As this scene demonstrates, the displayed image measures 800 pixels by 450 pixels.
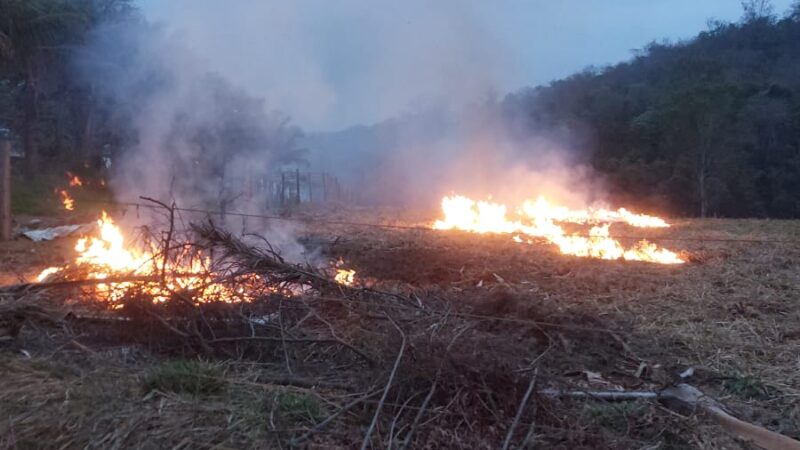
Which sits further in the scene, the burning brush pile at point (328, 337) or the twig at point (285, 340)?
the twig at point (285, 340)

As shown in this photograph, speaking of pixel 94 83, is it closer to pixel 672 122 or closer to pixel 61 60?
pixel 61 60

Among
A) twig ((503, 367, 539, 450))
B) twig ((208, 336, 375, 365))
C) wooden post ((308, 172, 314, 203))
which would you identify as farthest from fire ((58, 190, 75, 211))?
twig ((503, 367, 539, 450))

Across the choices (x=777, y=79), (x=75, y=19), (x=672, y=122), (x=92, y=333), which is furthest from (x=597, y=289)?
(x=777, y=79)

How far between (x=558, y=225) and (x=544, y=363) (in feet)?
38.2

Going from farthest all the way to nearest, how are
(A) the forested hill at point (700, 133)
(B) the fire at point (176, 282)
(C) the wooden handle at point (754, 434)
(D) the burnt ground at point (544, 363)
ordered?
1. (A) the forested hill at point (700, 133)
2. (B) the fire at point (176, 282)
3. (C) the wooden handle at point (754, 434)
4. (D) the burnt ground at point (544, 363)

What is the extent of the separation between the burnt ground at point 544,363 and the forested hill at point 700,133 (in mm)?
15246

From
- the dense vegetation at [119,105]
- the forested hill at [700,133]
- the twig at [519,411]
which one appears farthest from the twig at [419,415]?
the forested hill at [700,133]

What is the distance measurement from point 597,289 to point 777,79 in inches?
1018

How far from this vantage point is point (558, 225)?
1588cm

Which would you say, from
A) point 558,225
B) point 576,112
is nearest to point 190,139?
point 558,225

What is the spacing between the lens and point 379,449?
3203mm

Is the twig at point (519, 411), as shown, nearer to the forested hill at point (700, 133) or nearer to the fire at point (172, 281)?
the fire at point (172, 281)

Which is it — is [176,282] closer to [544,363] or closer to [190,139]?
[544,363]

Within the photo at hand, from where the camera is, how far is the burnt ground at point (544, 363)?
3.32 m
